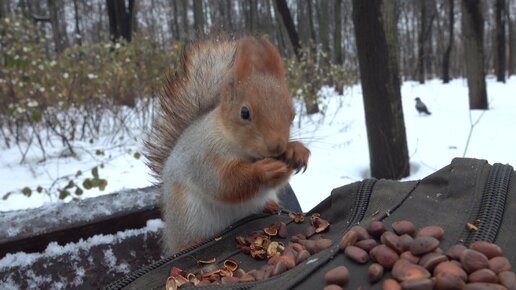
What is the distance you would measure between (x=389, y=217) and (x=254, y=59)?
421 mm

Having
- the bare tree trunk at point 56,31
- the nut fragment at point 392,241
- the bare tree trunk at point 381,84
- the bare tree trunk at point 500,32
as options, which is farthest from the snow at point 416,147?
the bare tree trunk at point 500,32

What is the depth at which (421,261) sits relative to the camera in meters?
0.66

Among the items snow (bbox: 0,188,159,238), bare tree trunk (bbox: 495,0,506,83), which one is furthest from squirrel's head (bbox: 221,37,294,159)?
bare tree trunk (bbox: 495,0,506,83)

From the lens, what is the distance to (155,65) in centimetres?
421

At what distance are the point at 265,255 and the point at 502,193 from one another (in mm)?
440

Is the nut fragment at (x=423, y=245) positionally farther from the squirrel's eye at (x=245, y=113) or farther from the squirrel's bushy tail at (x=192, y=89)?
the squirrel's bushy tail at (x=192, y=89)

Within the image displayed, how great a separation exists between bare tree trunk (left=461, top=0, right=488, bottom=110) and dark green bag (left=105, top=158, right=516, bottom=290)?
179 inches

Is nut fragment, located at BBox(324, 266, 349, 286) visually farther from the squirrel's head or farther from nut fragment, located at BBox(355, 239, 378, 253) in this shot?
the squirrel's head

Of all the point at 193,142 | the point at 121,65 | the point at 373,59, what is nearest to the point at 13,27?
the point at 121,65

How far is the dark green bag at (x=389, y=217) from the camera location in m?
0.71

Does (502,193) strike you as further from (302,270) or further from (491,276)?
(302,270)

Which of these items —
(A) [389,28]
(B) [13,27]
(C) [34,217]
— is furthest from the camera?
(B) [13,27]

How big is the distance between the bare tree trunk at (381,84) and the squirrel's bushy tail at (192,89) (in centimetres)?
136

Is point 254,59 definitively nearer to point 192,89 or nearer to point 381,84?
point 192,89
